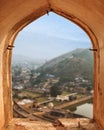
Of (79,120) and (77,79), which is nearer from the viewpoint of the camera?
(79,120)

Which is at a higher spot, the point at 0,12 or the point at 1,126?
the point at 0,12

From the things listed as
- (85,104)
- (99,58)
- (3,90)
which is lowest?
(85,104)

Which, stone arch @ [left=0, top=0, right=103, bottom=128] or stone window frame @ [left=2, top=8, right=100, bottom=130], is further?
stone window frame @ [left=2, top=8, right=100, bottom=130]

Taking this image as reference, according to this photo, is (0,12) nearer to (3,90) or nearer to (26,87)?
(3,90)

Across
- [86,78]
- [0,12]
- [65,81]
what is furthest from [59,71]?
[0,12]

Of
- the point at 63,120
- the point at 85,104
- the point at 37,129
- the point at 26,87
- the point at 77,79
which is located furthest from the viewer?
the point at 77,79

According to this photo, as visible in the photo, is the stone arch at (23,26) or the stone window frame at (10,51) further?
the stone window frame at (10,51)

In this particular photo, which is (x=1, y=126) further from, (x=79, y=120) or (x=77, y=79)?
(x=77, y=79)

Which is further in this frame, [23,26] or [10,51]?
[10,51]

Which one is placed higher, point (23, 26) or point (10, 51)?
point (23, 26)

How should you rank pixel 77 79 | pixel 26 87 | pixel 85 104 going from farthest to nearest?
pixel 77 79, pixel 26 87, pixel 85 104

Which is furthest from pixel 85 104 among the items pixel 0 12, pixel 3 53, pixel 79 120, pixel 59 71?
pixel 0 12
